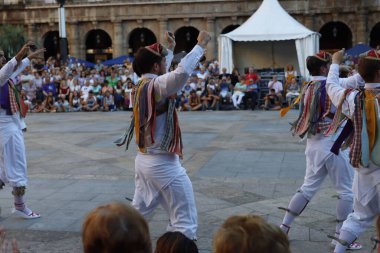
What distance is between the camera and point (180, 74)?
437cm

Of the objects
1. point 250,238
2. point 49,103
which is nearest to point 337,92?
point 250,238

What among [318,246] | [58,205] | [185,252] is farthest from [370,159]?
[58,205]

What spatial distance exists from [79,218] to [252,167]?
3.81 metres

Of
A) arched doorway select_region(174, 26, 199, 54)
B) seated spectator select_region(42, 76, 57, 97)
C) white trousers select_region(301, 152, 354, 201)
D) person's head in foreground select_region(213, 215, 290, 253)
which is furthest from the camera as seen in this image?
arched doorway select_region(174, 26, 199, 54)

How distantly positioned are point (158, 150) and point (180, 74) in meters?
0.78

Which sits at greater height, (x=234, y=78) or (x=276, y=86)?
(x=234, y=78)

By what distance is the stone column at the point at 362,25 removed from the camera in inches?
1320

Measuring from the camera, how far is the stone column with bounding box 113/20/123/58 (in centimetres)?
3650

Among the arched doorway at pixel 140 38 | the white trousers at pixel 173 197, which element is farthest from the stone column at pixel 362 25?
the white trousers at pixel 173 197

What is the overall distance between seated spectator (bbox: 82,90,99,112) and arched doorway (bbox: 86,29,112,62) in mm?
17934

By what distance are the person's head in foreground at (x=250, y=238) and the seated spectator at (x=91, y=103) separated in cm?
2066

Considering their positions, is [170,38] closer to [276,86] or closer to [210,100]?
[210,100]

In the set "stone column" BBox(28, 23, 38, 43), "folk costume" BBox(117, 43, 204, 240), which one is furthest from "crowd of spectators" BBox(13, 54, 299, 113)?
"folk costume" BBox(117, 43, 204, 240)

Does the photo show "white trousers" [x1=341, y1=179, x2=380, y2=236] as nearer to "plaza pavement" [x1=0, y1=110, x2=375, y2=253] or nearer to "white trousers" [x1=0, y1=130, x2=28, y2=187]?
"plaza pavement" [x1=0, y1=110, x2=375, y2=253]
